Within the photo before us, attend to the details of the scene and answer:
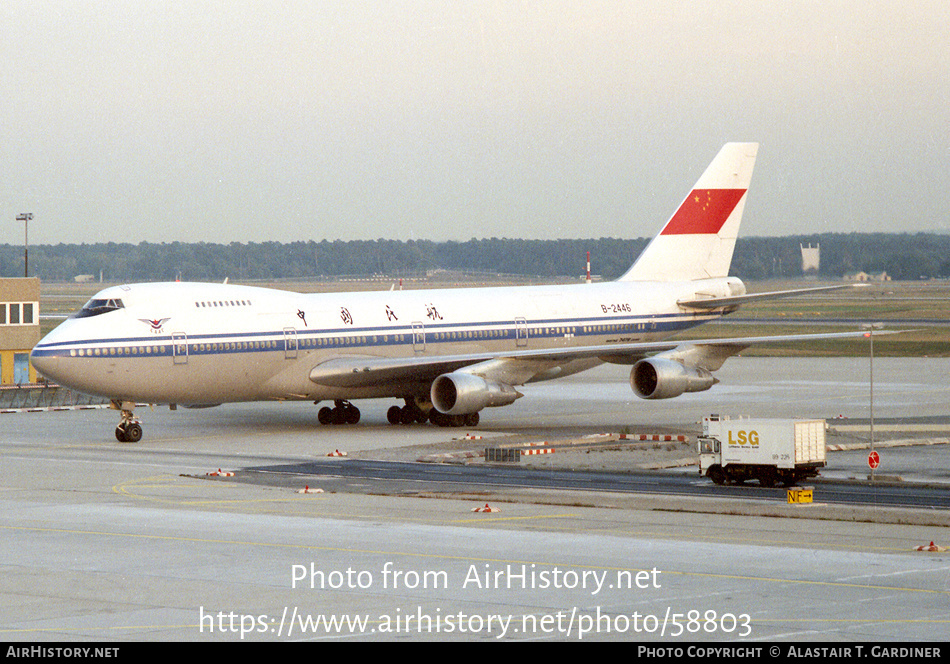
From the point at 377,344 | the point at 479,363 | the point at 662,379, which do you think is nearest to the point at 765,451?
the point at 662,379

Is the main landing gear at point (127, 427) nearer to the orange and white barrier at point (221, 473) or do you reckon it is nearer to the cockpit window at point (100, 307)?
the cockpit window at point (100, 307)

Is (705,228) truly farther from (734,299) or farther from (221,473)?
(221,473)

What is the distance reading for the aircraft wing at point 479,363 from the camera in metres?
43.6

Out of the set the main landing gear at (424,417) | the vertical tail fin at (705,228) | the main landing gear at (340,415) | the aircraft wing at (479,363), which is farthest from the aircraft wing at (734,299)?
the main landing gear at (340,415)

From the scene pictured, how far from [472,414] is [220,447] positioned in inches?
354

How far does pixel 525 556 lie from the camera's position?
21125 mm

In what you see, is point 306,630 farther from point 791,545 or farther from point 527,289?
point 527,289

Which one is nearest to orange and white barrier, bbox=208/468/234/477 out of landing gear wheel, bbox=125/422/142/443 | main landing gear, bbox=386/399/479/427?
landing gear wheel, bbox=125/422/142/443

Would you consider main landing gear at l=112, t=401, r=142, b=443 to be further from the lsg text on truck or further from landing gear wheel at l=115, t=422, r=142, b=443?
the lsg text on truck

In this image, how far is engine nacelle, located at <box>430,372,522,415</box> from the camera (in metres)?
42.5

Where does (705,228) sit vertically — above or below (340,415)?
above

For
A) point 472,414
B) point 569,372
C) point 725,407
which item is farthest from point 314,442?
point 725,407

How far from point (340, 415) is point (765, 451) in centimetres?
2073

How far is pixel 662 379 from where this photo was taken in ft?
142
